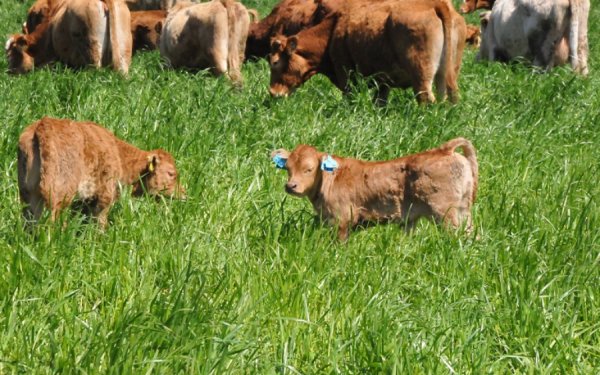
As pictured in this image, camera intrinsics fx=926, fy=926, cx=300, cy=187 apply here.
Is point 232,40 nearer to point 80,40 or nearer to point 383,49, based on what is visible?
point 80,40

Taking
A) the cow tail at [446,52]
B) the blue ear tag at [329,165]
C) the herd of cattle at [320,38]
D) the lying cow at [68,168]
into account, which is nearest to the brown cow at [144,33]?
the herd of cattle at [320,38]

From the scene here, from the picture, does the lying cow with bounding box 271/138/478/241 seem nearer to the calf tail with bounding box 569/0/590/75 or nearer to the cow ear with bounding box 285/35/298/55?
the cow ear with bounding box 285/35/298/55

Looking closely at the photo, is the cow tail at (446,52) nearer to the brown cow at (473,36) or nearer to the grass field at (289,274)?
the grass field at (289,274)

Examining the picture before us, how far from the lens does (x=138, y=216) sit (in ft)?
17.2

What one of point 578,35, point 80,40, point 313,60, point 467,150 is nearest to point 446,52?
point 313,60

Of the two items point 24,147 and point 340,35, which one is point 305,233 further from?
point 340,35

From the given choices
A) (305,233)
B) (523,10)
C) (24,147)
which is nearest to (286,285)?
(305,233)

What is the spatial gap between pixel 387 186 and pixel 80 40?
683cm

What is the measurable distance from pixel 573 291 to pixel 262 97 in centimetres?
558

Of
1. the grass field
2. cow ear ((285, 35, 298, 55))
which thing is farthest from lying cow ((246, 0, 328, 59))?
the grass field

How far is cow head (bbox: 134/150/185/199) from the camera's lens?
231 inches

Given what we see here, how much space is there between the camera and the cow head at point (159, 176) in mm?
5859

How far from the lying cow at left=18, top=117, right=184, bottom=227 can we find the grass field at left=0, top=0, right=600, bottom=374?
0.15 metres

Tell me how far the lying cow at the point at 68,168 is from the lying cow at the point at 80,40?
5518 millimetres
